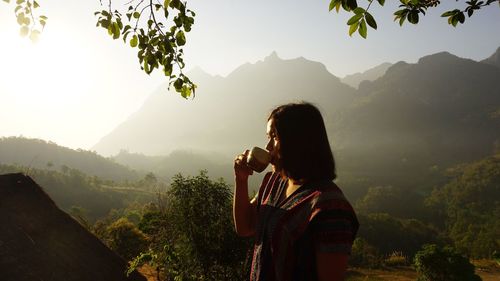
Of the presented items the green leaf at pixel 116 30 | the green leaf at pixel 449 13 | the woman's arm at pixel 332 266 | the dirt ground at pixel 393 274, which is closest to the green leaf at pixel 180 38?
the green leaf at pixel 116 30

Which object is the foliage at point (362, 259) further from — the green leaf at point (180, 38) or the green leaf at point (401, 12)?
the green leaf at point (180, 38)

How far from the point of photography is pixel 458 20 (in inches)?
102

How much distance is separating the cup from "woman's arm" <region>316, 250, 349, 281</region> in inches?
25.5

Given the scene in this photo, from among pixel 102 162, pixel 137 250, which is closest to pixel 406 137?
pixel 102 162

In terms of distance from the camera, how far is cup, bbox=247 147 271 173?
2.00 metres

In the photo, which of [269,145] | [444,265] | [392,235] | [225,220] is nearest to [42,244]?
[225,220]

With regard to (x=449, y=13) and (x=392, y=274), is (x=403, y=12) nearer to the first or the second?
(x=449, y=13)

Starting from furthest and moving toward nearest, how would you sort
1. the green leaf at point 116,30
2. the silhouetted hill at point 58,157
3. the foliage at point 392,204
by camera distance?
1. the silhouetted hill at point 58,157
2. the foliage at point 392,204
3. the green leaf at point 116,30

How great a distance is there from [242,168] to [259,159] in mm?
188

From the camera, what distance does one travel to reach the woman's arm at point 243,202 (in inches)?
84.5

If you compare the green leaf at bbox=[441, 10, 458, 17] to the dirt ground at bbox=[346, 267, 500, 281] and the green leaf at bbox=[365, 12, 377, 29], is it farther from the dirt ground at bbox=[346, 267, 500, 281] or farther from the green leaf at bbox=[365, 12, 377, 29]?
the dirt ground at bbox=[346, 267, 500, 281]

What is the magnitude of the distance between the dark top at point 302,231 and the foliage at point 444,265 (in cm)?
1272

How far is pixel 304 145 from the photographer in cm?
188

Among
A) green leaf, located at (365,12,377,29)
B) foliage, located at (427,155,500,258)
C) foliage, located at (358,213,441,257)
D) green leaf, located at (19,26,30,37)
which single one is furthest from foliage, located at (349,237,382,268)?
foliage, located at (427,155,500,258)
